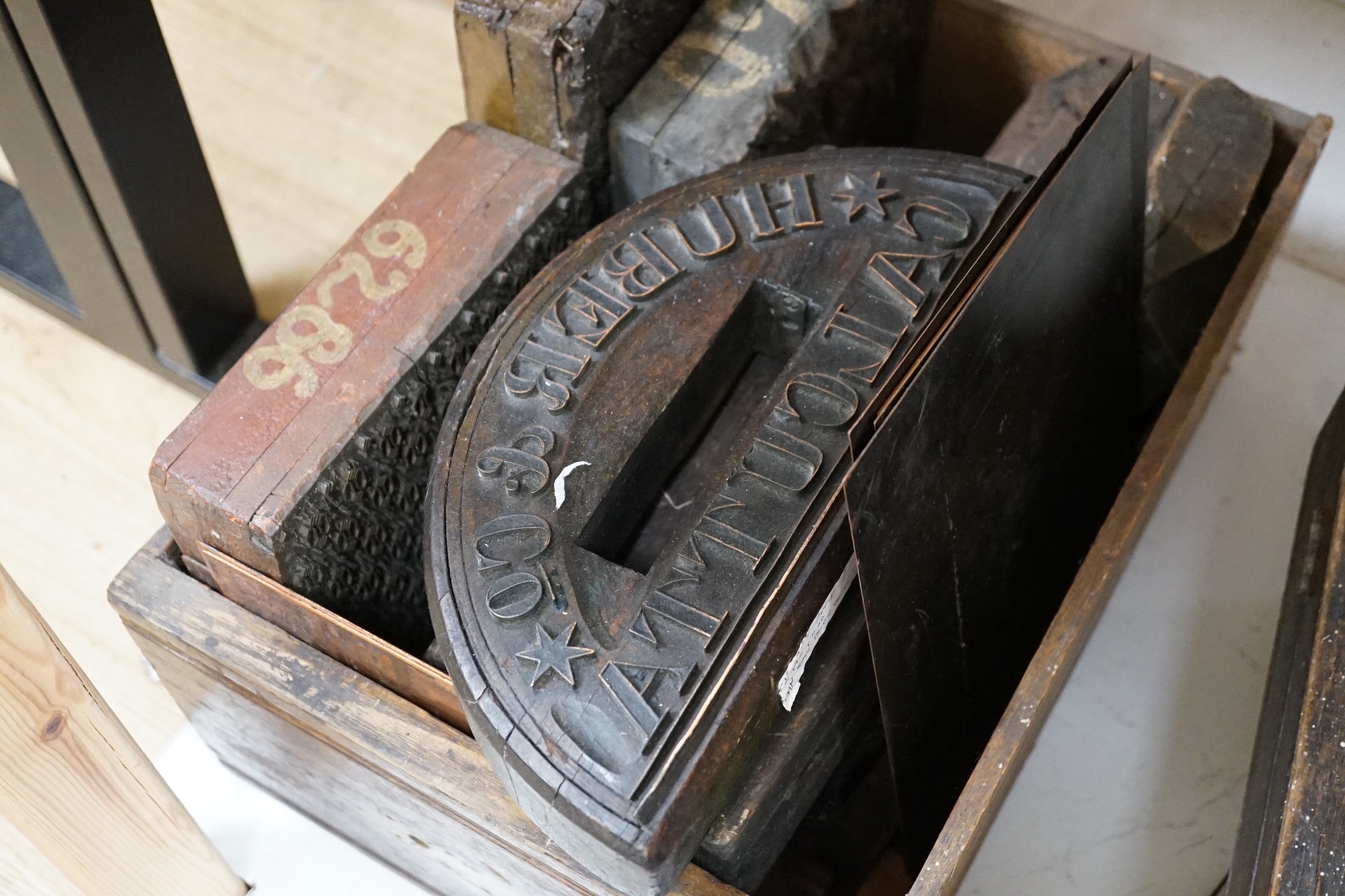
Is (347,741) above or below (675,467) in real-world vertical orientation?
below

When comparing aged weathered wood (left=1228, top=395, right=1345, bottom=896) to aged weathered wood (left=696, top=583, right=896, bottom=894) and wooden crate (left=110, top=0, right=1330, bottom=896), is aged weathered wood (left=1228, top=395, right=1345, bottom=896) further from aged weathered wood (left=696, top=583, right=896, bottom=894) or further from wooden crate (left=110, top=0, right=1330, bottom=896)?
aged weathered wood (left=696, top=583, right=896, bottom=894)

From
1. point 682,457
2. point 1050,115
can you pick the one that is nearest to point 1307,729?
point 682,457

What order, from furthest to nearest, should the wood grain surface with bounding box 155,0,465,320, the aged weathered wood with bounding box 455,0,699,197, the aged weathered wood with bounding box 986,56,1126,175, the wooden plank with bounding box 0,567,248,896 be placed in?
the wood grain surface with bounding box 155,0,465,320 < the aged weathered wood with bounding box 986,56,1126,175 < the aged weathered wood with bounding box 455,0,699,197 < the wooden plank with bounding box 0,567,248,896

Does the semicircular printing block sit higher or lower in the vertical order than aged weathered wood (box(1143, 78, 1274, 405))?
lower

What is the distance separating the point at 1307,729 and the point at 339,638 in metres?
0.83

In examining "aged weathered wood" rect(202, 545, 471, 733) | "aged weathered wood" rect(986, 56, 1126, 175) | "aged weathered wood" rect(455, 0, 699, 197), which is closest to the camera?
"aged weathered wood" rect(202, 545, 471, 733)

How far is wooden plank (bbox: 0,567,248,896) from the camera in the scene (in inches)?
36.9

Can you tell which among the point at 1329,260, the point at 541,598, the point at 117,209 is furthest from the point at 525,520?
the point at 1329,260

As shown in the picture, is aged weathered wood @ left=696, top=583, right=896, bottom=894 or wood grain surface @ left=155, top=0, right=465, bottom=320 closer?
aged weathered wood @ left=696, top=583, right=896, bottom=894

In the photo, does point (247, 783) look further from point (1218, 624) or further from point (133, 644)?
point (1218, 624)

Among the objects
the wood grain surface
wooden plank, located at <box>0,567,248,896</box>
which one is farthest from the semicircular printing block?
the wood grain surface

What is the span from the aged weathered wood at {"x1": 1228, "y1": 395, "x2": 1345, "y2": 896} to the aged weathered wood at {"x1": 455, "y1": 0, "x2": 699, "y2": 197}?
0.82 m

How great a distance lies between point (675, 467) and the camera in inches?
49.3

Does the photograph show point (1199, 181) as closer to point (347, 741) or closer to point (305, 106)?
point (347, 741)
